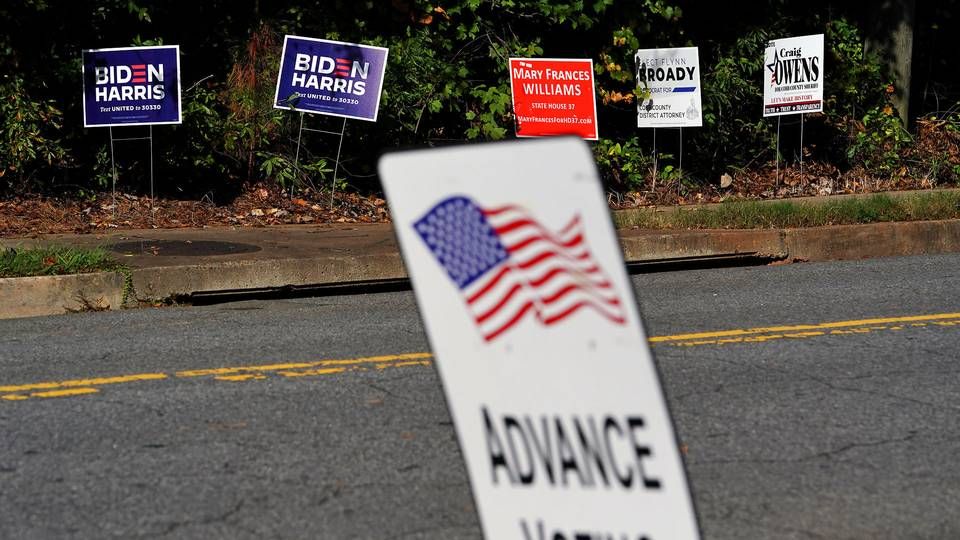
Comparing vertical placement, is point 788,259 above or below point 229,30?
below

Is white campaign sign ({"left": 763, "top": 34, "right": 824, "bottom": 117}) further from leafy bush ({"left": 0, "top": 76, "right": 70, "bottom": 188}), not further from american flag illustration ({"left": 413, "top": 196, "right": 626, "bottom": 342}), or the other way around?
american flag illustration ({"left": 413, "top": 196, "right": 626, "bottom": 342})

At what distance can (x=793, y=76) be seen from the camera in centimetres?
1556

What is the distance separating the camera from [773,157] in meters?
17.3

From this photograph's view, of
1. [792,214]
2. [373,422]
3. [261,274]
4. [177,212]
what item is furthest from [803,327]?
[177,212]

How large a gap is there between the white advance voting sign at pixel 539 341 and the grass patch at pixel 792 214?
987cm

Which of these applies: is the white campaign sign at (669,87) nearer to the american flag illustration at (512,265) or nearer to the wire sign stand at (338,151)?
the wire sign stand at (338,151)

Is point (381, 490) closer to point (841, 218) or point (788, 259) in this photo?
point (788, 259)

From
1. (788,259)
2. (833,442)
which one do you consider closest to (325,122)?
(788,259)

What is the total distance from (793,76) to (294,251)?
7.38 m

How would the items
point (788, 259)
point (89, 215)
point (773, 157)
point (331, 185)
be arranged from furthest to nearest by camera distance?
point (773, 157)
point (331, 185)
point (89, 215)
point (788, 259)

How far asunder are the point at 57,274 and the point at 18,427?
11.5 feet

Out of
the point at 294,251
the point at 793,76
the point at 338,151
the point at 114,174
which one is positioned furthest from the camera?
the point at 793,76

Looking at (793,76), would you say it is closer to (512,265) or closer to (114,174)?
(114,174)

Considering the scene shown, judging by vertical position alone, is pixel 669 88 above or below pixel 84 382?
above
